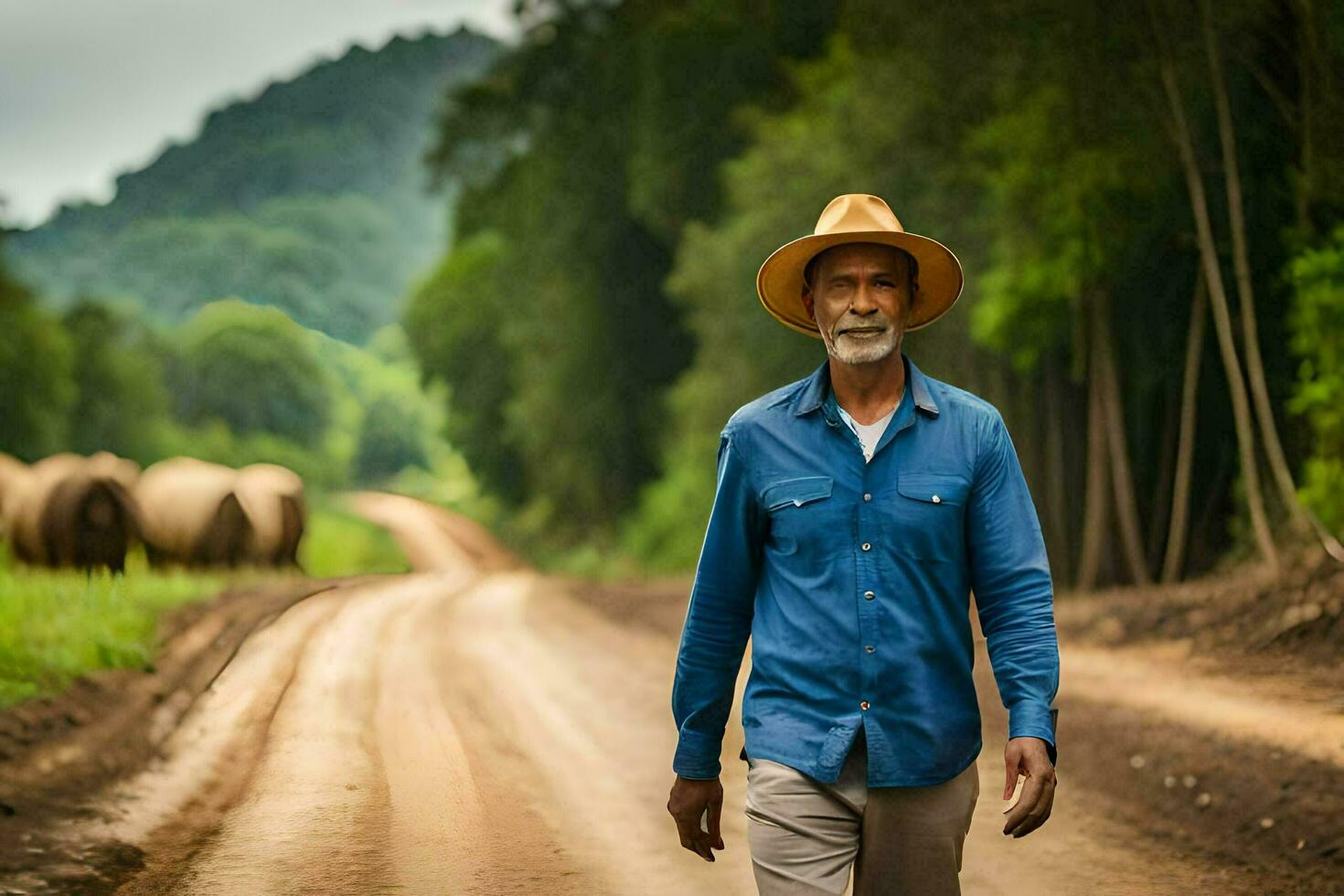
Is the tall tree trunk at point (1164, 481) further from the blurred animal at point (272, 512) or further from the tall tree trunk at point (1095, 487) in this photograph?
the blurred animal at point (272, 512)

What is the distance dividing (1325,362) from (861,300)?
6.98 meters

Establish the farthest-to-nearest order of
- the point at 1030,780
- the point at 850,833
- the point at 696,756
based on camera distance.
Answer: the point at 696,756, the point at 850,833, the point at 1030,780

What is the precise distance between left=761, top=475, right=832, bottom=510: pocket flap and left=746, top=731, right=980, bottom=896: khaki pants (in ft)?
1.47

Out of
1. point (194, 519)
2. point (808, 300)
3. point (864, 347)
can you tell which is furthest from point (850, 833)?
point (194, 519)

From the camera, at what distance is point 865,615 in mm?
2459

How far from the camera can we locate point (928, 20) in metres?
12.0

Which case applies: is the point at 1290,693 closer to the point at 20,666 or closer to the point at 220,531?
the point at 220,531

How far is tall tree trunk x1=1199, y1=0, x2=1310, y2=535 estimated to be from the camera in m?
8.51

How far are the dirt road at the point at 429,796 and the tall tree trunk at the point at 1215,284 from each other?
3193mm

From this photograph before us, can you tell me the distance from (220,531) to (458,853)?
132 inches

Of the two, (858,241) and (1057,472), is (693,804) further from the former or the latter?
(1057,472)

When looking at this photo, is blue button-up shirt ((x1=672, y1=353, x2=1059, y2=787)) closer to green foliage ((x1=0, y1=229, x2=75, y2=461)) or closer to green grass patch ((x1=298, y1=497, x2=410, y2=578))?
green grass patch ((x1=298, y1=497, x2=410, y2=578))

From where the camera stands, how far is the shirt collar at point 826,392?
2.56 meters

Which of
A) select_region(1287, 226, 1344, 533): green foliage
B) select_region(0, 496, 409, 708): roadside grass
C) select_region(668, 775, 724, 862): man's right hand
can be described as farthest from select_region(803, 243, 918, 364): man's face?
select_region(1287, 226, 1344, 533): green foliage
